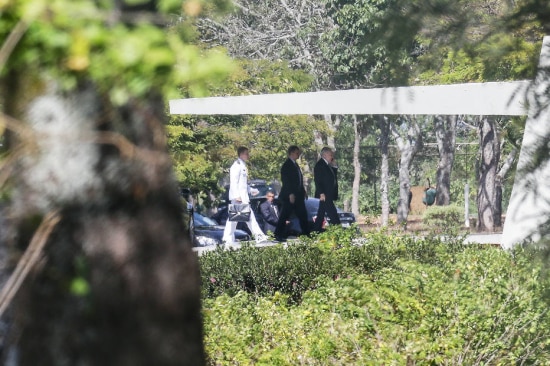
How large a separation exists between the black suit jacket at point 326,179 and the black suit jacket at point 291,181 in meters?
0.37

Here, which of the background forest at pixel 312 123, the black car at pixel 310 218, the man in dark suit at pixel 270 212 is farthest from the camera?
the background forest at pixel 312 123

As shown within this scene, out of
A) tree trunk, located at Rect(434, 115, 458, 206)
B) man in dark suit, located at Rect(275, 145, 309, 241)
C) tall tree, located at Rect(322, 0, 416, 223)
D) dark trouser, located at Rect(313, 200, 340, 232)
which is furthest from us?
tree trunk, located at Rect(434, 115, 458, 206)

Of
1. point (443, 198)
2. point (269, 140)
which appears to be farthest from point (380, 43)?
point (443, 198)

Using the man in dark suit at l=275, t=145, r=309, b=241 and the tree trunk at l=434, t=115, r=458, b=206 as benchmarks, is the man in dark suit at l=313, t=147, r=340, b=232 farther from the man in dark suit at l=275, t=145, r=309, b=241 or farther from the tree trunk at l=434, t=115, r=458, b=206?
the tree trunk at l=434, t=115, r=458, b=206

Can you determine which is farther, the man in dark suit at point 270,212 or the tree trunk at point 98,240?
the man in dark suit at point 270,212

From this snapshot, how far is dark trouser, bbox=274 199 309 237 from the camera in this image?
17.5 metres

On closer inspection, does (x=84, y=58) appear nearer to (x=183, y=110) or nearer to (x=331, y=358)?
(x=331, y=358)

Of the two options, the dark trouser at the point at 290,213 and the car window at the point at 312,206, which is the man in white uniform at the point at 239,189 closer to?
the dark trouser at the point at 290,213

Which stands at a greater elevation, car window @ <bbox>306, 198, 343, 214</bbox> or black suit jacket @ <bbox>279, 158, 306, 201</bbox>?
black suit jacket @ <bbox>279, 158, 306, 201</bbox>

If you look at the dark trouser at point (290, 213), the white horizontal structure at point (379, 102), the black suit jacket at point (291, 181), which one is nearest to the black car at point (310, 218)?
the dark trouser at point (290, 213)

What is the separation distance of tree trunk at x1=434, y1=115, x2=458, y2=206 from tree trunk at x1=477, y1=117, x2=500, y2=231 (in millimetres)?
1728

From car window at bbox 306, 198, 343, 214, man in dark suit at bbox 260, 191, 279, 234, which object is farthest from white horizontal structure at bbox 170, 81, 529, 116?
car window at bbox 306, 198, 343, 214

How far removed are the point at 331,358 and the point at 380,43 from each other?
2.47 m

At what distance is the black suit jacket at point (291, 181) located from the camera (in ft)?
55.4
